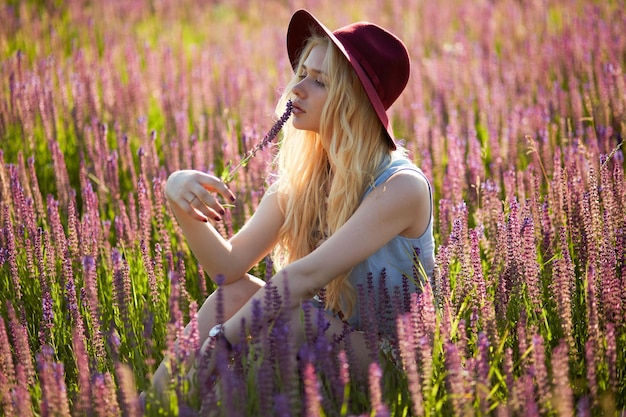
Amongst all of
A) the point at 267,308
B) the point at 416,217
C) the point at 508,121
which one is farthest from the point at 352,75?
the point at 508,121

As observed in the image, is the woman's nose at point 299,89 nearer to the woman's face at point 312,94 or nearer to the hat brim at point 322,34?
the woman's face at point 312,94

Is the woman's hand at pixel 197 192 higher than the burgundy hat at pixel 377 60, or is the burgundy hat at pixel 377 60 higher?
the burgundy hat at pixel 377 60

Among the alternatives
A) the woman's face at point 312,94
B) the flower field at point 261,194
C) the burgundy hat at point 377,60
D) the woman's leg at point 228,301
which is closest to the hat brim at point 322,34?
the burgundy hat at point 377,60

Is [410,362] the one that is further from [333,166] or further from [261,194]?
[261,194]

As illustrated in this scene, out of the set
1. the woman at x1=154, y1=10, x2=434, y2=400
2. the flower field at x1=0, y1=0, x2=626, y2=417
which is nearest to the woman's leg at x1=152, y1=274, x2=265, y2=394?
the woman at x1=154, y1=10, x2=434, y2=400

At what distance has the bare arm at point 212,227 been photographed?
9.07 ft

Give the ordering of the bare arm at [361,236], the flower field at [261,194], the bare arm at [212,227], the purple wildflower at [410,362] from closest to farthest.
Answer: the purple wildflower at [410,362] < the flower field at [261,194] < the bare arm at [361,236] < the bare arm at [212,227]

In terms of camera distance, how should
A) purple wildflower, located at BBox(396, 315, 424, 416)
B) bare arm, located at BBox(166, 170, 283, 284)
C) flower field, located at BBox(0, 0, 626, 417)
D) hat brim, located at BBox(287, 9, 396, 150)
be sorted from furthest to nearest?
hat brim, located at BBox(287, 9, 396, 150) < bare arm, located at BBox(166, 170, 283, 284) < flower field, located at BBox(0, 0, 626, 417) < purple wildflower, located at BBox(396, 315, 424, 416)

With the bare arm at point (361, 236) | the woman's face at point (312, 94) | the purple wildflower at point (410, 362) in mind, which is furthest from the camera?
the woman's face at point (312, 94)

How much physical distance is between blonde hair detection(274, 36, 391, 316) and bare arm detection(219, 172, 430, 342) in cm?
15

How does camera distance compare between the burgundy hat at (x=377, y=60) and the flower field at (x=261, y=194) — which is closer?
the flower field at (x=261, y=194)

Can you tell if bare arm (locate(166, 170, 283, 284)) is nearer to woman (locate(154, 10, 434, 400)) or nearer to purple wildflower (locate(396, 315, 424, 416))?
woman (locate(154, 10, 434, 400))

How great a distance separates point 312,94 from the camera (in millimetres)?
2994

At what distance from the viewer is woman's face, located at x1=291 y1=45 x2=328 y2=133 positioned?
2.99 metres
